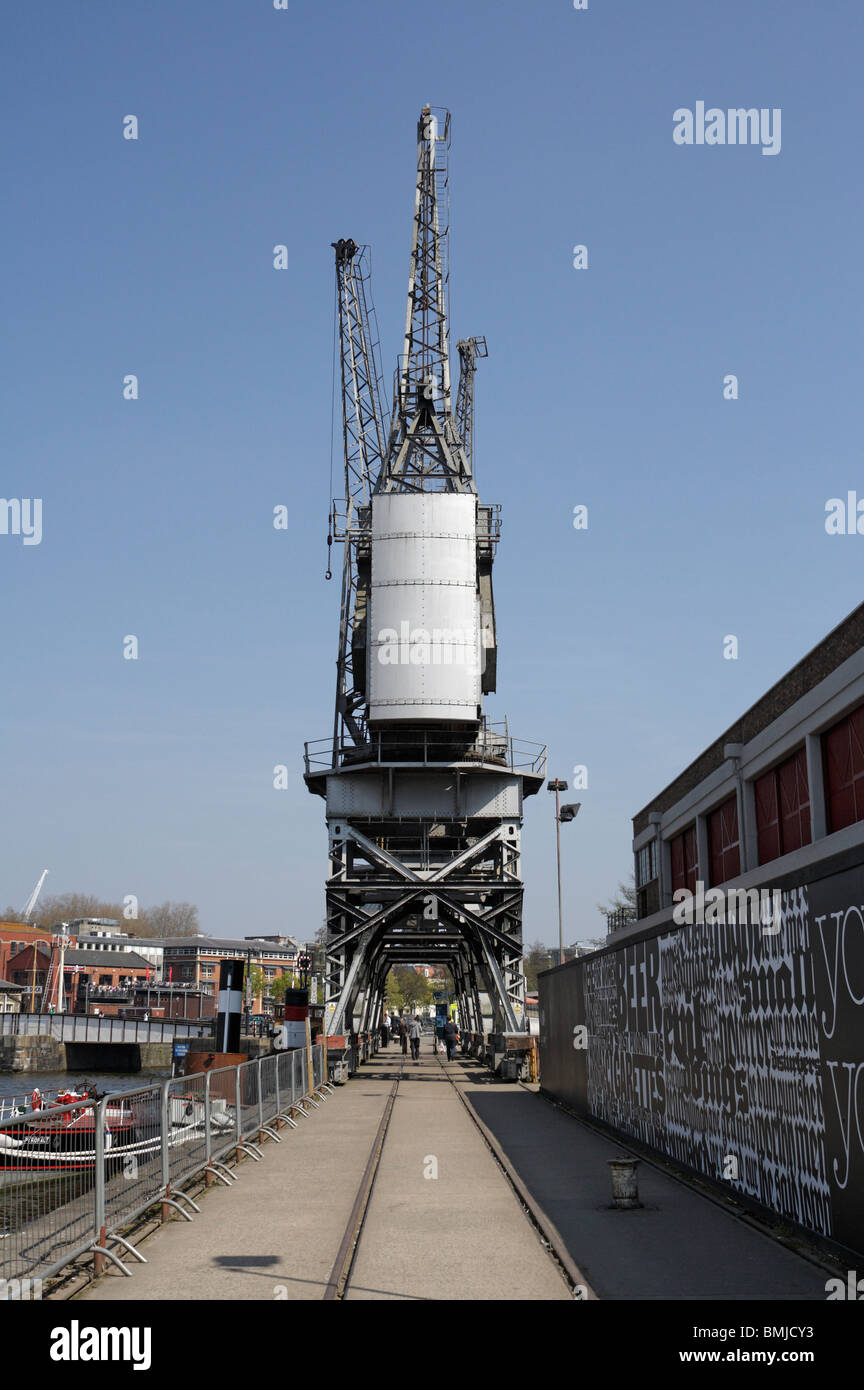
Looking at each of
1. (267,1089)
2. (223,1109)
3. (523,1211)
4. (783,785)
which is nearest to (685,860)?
(783,785)

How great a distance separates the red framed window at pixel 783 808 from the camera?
77.3 ft

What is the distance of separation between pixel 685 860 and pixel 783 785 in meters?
10.3

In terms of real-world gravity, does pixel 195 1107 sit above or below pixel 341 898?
below

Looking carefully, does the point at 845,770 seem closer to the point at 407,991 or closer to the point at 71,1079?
the point at 71,1079

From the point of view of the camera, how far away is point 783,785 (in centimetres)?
2488

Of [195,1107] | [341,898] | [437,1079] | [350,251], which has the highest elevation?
[350,251]

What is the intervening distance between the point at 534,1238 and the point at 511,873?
27.9 metres

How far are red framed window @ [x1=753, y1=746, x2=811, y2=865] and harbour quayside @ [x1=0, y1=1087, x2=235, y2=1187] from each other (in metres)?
12.8

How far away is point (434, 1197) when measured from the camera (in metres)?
13.7

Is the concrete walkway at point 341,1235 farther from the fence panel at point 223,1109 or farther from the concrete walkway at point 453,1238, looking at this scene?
the fence panel at point 223,1109

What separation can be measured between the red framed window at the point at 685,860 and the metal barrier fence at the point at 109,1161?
1760 centimetres
